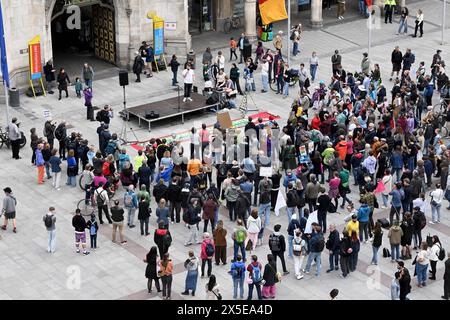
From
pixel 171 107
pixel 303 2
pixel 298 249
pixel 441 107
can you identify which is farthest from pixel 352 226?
pixel 303 2

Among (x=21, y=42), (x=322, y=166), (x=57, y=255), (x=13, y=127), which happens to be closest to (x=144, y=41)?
(x=21, y=42)

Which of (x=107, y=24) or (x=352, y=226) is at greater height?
(x=107, y=24)

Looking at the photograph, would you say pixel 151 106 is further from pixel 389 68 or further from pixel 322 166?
pixel 389 68

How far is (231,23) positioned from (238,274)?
1136 inches

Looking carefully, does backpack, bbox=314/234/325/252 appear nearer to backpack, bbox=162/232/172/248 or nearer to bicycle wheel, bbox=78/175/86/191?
backpack, bbox=162/232/172/248

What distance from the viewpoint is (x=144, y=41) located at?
169 feet

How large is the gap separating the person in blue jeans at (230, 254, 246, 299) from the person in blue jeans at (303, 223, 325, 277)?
2.48 meters

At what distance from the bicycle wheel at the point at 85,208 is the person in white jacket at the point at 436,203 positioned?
11.2 meters

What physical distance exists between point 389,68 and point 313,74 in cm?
456

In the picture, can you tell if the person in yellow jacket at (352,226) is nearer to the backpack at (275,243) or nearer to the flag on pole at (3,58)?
the backpack at (275,243)

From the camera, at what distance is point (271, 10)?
52.8 metres

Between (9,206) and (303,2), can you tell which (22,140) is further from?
(303,2)

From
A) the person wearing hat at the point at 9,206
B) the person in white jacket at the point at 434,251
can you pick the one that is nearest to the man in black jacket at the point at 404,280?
the person in white jacket at the point at 434,251

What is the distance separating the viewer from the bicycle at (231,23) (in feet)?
192
